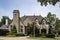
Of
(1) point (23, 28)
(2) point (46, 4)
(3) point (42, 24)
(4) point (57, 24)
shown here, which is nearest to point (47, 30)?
(3) point (42, 24)

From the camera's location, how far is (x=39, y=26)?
81750mm

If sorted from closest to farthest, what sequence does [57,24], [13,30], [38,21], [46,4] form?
[46,4] → [13,30] → [38,21] → [57,24]

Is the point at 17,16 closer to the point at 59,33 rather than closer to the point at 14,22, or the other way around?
the point at 14,22

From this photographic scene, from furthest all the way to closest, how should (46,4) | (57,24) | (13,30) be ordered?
(57,24) < (13,30) < (46,4)

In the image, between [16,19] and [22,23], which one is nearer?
[16,19]

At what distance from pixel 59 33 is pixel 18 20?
1782cm

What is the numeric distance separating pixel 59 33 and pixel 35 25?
11.5 metres

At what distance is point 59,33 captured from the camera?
274 ft

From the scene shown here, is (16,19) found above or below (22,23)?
above

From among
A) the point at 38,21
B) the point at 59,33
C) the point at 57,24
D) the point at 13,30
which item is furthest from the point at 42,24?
the point at 57,24

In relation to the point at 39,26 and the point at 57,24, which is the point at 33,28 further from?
the point at 57,24

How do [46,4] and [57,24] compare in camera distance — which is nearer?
[46,4]

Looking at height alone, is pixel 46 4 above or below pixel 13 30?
above

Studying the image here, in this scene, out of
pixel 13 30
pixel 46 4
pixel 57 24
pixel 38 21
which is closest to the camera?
pixel 46 4
